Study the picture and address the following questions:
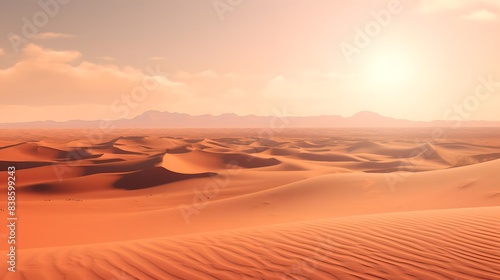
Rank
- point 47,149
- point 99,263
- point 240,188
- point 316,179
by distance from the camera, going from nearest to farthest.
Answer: point 99,263, point 316,179, point 240,188, point 47,149

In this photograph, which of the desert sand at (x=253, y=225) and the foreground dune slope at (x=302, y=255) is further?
the desert sand at (x=253, y=225)

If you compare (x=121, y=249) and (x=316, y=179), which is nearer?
(x=121, y=249)

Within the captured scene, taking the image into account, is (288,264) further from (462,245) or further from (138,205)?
(138,205)

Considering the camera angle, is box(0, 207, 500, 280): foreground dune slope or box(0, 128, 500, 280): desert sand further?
box(0, 128, 500, 280): desert sand

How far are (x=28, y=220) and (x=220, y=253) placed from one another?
969 cm

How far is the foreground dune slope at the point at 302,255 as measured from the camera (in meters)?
4.69

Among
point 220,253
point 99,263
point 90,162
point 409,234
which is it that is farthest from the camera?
point 90,162

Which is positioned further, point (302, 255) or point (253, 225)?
point (253, 225)

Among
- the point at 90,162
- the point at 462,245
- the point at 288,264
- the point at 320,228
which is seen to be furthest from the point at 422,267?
the point at 90,162

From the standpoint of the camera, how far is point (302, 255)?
17.6 feet

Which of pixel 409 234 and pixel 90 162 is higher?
pixel 409 234

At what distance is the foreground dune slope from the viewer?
469 centimetres

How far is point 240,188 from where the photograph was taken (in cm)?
2059

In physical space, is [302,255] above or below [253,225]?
above
